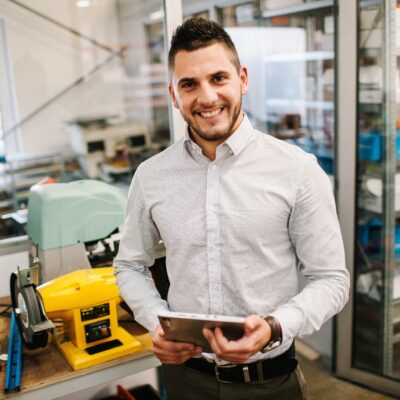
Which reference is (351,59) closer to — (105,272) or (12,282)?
(105,272)

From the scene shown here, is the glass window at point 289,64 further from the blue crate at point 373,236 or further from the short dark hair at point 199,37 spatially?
the short dark hair at point 199,37

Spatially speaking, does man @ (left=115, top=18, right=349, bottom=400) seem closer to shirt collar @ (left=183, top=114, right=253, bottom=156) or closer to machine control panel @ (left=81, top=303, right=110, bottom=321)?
shirt collar @ (left=183, top=114, right=253, bottom=156)

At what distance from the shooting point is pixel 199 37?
1252 mm

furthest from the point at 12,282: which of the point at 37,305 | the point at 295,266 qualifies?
the point at 295,266

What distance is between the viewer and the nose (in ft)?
4.09

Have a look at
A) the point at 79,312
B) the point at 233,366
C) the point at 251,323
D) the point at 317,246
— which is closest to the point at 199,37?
the point at 317,246

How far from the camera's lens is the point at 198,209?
52.4 inches

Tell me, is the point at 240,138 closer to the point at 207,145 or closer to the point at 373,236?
the point at 207,145

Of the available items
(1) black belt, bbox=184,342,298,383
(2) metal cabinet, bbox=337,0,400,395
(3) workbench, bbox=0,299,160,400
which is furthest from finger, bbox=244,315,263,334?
(2) metal cabinet, bbox=337,0,400,395

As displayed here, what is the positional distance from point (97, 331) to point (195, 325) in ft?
2.25

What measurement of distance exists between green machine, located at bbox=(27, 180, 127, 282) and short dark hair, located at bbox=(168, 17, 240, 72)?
826 millimetres

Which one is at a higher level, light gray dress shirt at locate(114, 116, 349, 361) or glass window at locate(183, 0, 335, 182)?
glass window at locate(183, 0, 335, 182)

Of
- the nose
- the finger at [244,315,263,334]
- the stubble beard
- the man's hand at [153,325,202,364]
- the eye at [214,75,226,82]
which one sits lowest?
the man's hand at [153,325,202,364]

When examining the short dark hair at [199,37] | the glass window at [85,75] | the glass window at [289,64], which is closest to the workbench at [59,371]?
the short dark hair at [199,37]
